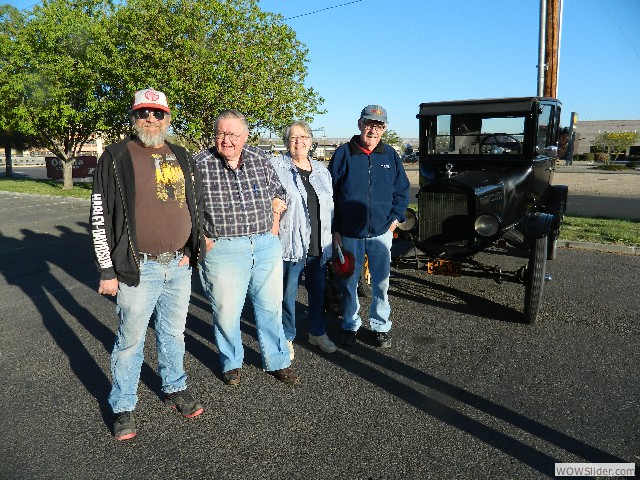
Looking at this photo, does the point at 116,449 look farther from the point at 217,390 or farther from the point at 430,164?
the point at 430,164

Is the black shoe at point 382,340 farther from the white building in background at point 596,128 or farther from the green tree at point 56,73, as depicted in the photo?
the white building in background at point 596,128

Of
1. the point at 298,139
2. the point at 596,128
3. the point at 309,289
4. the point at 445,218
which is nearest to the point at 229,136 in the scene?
the point at 298,139

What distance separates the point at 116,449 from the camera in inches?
107

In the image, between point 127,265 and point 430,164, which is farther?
point 430,164

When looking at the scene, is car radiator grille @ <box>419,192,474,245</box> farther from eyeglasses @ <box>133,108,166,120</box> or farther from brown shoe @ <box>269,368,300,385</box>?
eyeglasses @ <box>133,108,166,120</box>

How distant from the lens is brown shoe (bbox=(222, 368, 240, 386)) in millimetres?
3410

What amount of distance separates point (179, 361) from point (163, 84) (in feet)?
44.2

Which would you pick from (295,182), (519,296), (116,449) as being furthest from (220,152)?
(519,296)

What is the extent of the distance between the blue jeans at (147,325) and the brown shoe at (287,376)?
70cm

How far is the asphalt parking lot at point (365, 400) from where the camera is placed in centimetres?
258

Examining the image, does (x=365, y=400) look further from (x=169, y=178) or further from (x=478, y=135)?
(x=478, y=135)

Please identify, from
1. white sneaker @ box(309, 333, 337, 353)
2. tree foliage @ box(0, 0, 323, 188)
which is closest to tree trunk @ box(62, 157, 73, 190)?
tree foliage @ box(0, 0, 323, 188)

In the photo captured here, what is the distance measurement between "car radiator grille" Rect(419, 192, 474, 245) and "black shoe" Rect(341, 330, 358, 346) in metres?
1.78

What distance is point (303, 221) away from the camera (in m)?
3.63
